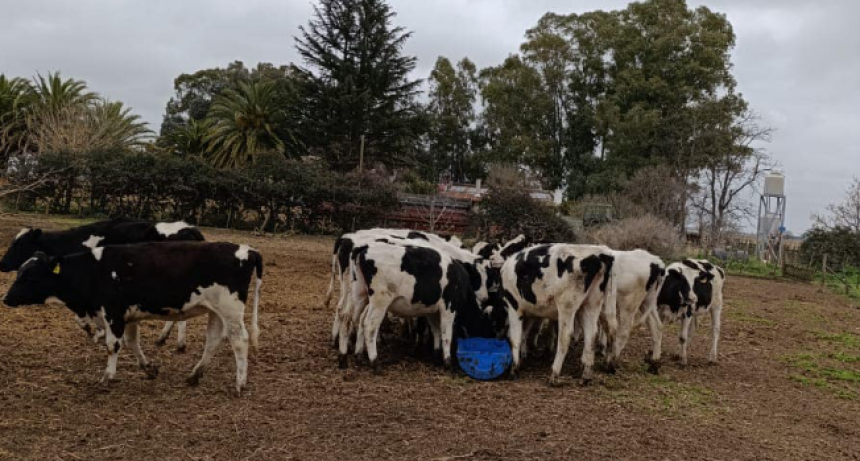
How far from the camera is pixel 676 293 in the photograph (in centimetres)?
989

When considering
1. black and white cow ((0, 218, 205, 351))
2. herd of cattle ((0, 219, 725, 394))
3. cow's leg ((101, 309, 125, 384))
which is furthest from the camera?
black and white cow ((0, 218, 205, 351))

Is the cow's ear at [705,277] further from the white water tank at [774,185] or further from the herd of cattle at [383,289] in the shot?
the white water tank at [774,185]

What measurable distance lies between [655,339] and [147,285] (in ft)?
21.7

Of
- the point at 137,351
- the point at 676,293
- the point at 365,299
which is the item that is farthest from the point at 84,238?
the point at 676,293

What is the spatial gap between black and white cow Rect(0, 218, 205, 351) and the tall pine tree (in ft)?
100

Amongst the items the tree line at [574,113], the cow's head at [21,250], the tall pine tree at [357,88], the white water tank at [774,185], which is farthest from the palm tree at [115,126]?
the white water tank at [774,185]

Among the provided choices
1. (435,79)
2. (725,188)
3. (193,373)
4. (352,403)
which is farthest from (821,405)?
(435,79)

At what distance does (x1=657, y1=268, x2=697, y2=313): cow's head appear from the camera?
9.88 metres

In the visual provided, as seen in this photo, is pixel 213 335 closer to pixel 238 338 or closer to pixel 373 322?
pixel 238 338

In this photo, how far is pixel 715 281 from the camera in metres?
10.3

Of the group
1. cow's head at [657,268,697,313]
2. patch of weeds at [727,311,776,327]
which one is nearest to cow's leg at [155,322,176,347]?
cow's head at [657,268,697,313]

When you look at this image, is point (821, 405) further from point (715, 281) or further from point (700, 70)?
point (700, 70)

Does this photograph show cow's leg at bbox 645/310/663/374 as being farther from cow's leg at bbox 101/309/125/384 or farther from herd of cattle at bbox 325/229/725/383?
cow's leg at bbox 101/309/125/384

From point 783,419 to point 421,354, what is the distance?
15.0 feet
